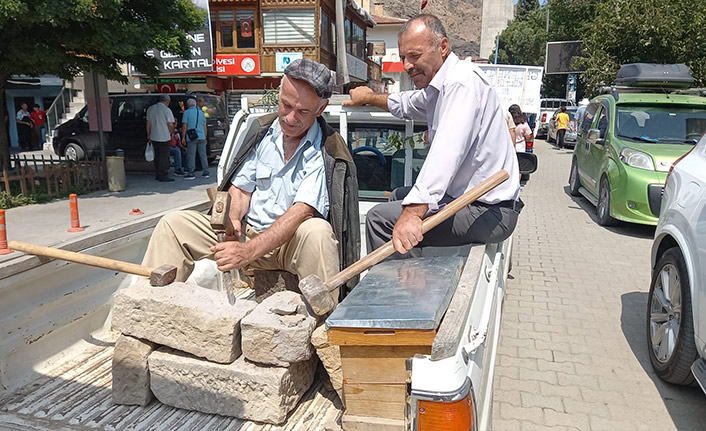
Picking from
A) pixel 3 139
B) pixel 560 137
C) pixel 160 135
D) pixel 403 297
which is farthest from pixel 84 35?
pixel 560 137

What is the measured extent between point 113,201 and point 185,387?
584cm

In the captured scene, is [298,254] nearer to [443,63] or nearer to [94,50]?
[443,63]

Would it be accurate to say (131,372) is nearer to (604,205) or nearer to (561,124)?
(604,205)

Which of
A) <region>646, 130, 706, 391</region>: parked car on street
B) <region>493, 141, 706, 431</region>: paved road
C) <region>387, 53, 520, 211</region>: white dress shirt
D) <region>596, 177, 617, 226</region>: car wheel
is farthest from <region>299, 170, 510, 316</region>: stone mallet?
<region>596, 177, 617, 226</region>: car wheel

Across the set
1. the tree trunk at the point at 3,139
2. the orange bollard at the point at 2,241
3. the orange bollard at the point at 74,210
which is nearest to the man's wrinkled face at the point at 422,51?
the orange bollard at the point at 2,241

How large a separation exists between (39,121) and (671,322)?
20.8 m

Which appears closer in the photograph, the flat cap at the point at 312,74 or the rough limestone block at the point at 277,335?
the rough limestone block at the point at 277,335

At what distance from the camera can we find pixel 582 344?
4289 millimetres

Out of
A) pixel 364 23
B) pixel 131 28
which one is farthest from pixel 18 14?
pixel 364 23

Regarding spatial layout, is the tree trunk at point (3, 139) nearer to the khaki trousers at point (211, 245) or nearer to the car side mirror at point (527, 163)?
the khaki trousers at point (211, 245)

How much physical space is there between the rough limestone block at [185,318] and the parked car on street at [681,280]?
2.35 meters

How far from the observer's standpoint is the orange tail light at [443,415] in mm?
1569

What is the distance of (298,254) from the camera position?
9.29 feet

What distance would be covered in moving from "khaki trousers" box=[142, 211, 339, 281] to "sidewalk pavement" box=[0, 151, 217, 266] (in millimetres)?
498
